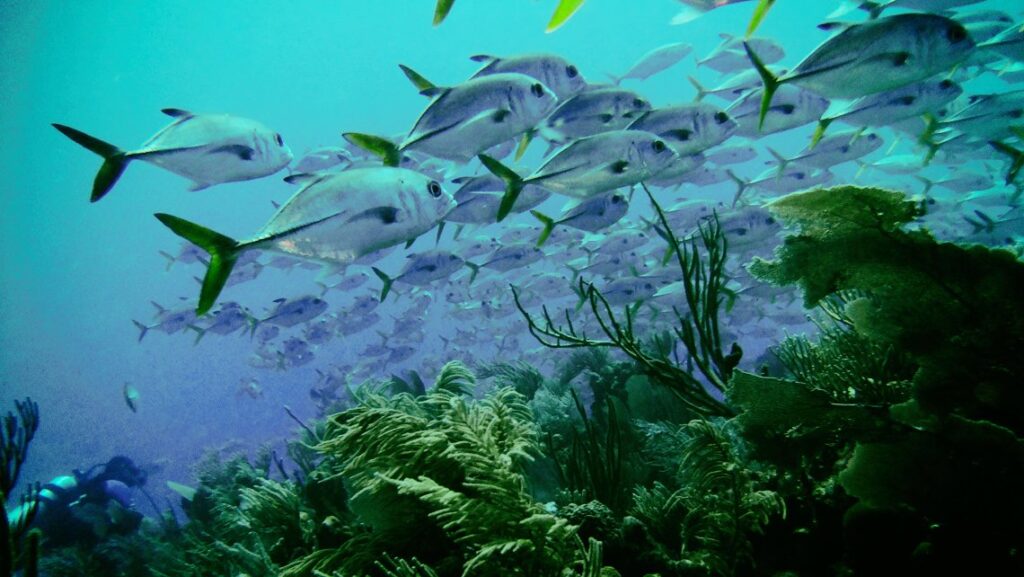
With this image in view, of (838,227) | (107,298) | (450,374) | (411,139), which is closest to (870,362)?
Result: (838,227)

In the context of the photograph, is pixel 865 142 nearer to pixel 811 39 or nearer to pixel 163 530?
pixel 163 530

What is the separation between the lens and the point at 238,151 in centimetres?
386

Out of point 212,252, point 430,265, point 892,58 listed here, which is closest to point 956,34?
point 892,58

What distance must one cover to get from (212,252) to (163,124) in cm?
13648

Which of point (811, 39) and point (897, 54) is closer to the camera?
point (897, 54)

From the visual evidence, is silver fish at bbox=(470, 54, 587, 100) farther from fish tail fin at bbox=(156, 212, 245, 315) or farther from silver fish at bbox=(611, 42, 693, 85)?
silver fish at bbox=(611, 42, 693, 85)

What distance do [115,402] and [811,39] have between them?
129m

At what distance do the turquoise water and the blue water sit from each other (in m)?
0.37

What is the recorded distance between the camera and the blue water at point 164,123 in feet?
137

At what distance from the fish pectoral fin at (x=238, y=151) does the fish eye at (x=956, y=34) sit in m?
5.46

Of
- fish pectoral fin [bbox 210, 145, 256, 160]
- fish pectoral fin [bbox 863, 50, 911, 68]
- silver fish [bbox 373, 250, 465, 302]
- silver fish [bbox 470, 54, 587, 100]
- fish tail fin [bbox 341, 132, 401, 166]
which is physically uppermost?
silver fish [bbox 470, 54, 587, 100]

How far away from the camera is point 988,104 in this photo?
6.91m

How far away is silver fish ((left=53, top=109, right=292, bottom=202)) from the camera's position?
3.52 meters

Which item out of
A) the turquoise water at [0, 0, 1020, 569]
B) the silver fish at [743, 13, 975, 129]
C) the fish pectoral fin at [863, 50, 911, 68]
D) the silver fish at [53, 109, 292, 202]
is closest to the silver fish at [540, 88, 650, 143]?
the silver fish at [743, 13, 975, 129]
